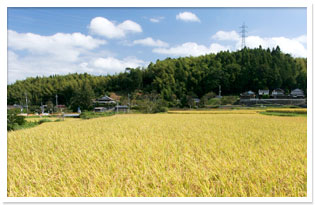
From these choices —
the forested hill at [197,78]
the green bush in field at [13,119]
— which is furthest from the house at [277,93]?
the green bush in field at [13,119]

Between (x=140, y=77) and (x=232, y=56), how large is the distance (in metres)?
26.2

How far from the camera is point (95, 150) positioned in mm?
5250

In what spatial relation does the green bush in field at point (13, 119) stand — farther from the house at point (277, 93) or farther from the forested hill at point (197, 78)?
the house at point (277, 93)

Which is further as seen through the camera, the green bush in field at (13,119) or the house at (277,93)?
the house at (277,93)

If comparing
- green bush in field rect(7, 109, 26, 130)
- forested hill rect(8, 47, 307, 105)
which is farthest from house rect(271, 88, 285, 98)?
green bush in field rect(7, 109, 26, 130)

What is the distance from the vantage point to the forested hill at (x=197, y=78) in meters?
43.2

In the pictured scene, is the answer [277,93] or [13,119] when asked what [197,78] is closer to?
[277,93]

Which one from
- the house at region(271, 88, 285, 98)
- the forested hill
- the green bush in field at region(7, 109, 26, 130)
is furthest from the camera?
the house at region(271, 88, 285, 98)

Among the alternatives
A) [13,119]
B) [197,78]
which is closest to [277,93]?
[197,78]

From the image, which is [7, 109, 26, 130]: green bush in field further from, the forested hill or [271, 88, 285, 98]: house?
[271, 88, 285, 98]: house

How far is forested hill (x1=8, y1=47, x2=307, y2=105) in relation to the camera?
43250mm
